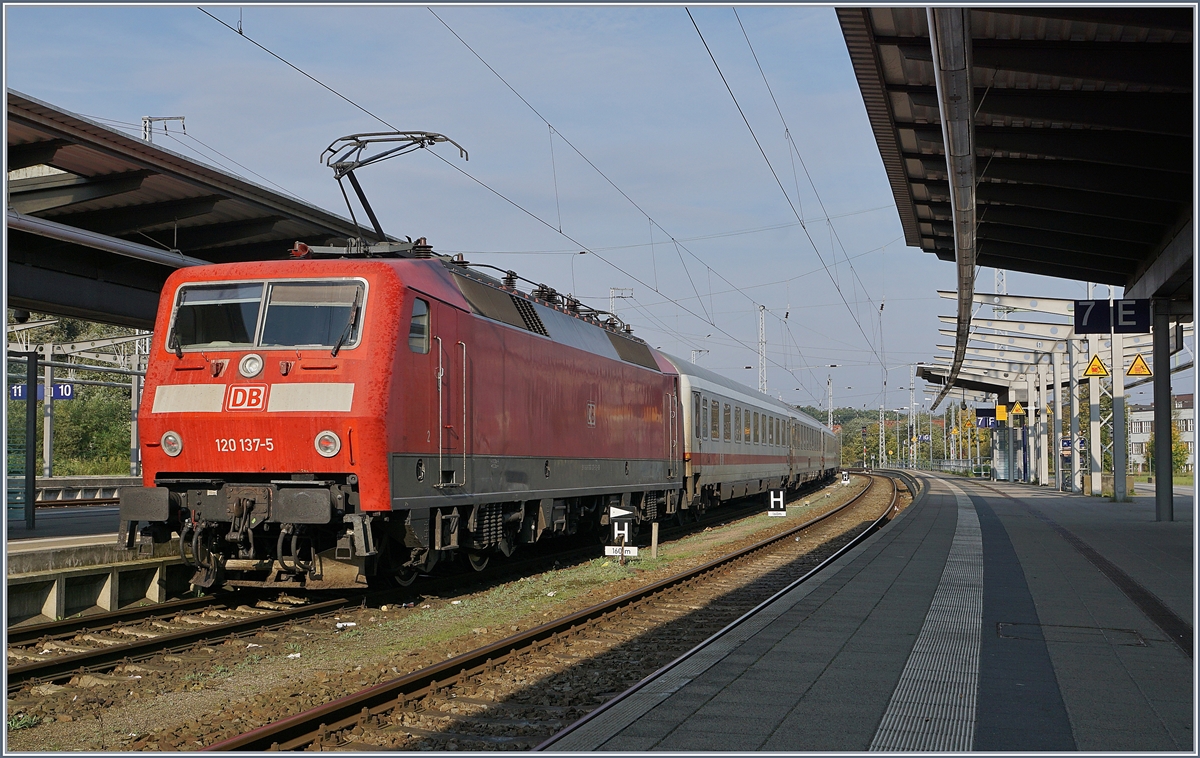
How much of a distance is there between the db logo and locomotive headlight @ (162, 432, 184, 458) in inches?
26.8

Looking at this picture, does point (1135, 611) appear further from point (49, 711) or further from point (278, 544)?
point (49, 711)

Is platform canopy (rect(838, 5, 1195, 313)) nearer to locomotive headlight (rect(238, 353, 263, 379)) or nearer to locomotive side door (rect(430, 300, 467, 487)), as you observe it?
locomotive side door (rect(430, 300, 467, 487))

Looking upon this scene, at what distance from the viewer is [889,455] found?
144125 millimetres

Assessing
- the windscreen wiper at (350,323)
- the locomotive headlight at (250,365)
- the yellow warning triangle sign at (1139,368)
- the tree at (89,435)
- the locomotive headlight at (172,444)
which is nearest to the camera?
the windscreen wiper at (350,323)

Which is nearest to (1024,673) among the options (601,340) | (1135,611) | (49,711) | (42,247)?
(1135,611)

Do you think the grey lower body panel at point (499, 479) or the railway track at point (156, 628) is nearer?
the railway track at point (156, 628)

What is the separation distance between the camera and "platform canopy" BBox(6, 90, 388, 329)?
1104 centimetres

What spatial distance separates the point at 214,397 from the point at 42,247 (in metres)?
5.09

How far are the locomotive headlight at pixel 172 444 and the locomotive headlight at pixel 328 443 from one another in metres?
1.56

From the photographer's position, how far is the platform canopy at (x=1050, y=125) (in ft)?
36.6

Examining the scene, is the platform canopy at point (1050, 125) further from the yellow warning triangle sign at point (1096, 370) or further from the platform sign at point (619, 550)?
the platform sign at point (619, 550)

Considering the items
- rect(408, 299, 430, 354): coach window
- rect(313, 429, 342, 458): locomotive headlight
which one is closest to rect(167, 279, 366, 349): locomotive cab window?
rect(408, 299, 430, 354): coach window

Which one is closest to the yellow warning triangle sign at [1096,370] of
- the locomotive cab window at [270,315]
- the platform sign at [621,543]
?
the platform sign at [621,543]

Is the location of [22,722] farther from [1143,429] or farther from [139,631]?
[1143,429]
